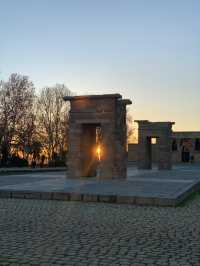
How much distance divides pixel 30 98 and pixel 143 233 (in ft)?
131

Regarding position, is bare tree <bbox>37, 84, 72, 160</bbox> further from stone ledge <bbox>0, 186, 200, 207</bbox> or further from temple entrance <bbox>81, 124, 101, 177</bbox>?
stone ledge <bbox>0, 186, 200, 207</bbox>

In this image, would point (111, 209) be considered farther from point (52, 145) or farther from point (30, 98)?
point (52, 145)

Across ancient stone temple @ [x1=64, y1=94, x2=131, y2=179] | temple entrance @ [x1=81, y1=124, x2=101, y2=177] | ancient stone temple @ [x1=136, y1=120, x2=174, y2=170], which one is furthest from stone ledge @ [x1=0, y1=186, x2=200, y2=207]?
ancient stone temple @ [x1=136, y1=120, x2=174, y2=170]

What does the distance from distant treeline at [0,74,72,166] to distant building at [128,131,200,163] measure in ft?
47.6

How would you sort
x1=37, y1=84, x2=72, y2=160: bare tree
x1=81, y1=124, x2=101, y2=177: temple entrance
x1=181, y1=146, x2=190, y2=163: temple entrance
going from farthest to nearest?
1. x1=181, y1=146, x2=190, y2=163: temple entrance
2. x1=37, y1=84, x2=72, y2=160: bare tree
3. x1=81, y1=124, x2=101, y2=177: temple entrance

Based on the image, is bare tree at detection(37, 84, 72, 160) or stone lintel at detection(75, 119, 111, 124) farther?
bare tree at detection(37, 84, 72, 160)

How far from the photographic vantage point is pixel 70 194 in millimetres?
12906

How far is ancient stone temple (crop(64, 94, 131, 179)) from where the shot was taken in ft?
67.4

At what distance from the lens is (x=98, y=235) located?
7.32m

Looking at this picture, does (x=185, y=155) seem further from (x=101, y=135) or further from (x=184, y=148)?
(x=101, y=135)

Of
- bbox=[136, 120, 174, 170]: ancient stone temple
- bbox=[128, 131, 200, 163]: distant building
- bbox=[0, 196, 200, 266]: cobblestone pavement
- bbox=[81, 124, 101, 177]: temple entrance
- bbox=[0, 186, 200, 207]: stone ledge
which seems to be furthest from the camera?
bbox=[128, 131, 200, 163]: distant building

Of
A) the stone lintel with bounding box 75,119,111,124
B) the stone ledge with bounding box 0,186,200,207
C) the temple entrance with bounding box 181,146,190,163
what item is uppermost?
the stone lintel with bounding box 75,119,111,124

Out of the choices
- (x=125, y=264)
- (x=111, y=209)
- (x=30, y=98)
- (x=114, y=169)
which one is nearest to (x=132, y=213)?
(x=111, y=209)

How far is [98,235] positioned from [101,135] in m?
13.6
